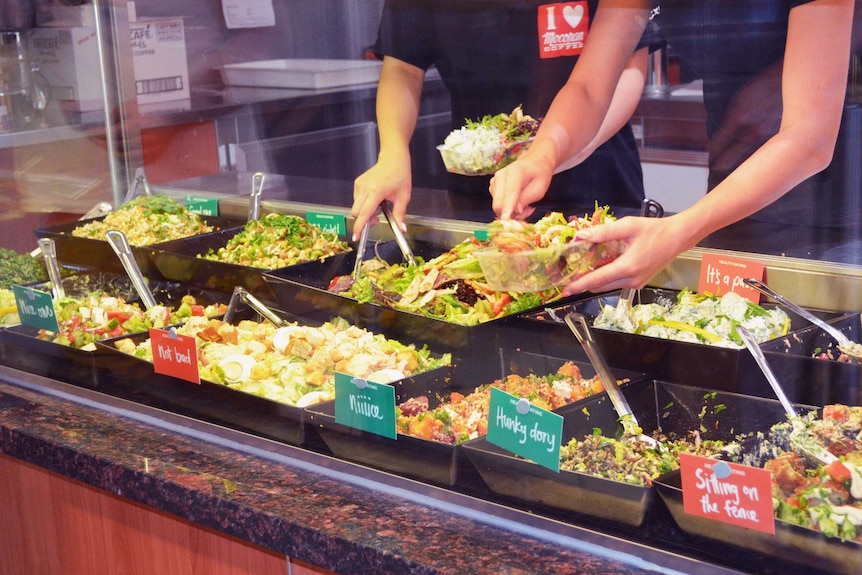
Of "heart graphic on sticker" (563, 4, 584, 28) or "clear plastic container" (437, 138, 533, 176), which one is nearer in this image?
"clear plastic container" (437, 138, 533, 176)

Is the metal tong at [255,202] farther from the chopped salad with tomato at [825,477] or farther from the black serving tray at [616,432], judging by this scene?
the chopped salad with tomato at [825,477]

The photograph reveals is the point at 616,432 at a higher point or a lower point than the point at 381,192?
lower

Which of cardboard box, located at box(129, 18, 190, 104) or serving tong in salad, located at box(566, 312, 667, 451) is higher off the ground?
cardboard box, located at box(129, 18, 190, 104)

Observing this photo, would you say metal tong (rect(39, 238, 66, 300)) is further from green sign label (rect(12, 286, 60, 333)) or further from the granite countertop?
the granite countertop

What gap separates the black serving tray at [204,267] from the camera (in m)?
2.18

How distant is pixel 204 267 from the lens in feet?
7.47

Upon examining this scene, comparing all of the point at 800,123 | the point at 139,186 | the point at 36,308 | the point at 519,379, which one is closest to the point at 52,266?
the point at 36,308

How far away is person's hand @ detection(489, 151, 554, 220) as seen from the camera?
1737mm

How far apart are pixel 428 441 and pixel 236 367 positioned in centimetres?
48

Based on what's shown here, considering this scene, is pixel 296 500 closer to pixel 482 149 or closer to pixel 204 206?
pixel 482 149

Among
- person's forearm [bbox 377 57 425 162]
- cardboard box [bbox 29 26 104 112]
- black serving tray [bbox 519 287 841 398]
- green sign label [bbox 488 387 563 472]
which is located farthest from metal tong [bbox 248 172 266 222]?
green sign label [bbox 488 387 563 472]

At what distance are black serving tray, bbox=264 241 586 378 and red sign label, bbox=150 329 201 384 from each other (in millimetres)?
332

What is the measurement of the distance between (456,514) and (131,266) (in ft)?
4.06

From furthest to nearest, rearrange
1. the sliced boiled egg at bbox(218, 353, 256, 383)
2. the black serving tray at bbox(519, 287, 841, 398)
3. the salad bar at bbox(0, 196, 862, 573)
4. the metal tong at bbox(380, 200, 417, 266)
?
the metal tong at bbox(380, 200, 417, 266) → the sliced boiled egg at bbox(218, 353, 256, 383) → the black serving tray at bbox(519, 287, 841, 398) → the salad bar at bbox(0, 196, 862, 573)
